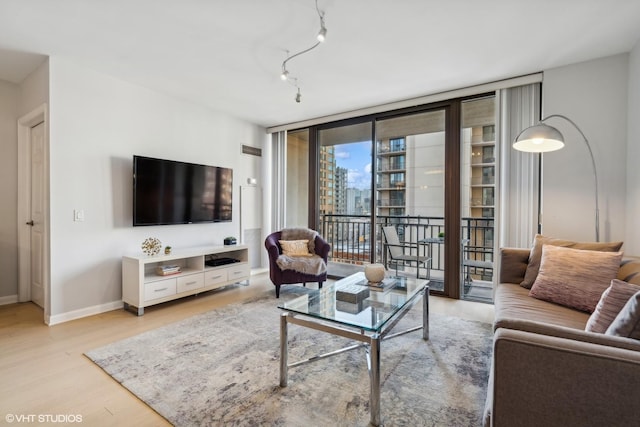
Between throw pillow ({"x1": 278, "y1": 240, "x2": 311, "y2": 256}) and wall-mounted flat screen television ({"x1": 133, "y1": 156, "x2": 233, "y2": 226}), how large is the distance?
40.8 inches

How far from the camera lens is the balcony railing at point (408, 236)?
451 centimetres

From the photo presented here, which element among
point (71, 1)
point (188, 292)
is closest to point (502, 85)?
point (71, 1)

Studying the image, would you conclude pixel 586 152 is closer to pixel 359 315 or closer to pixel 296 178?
pixel 359 315

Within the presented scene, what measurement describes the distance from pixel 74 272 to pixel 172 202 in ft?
3.93

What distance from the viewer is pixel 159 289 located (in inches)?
129

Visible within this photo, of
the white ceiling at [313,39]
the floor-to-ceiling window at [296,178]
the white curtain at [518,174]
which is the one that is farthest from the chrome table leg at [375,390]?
the floor-to-ceiling window at [296,178]

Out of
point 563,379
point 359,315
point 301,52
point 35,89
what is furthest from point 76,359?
point 301,52

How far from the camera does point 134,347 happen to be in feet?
7.87

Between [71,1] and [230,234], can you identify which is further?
[230,234]

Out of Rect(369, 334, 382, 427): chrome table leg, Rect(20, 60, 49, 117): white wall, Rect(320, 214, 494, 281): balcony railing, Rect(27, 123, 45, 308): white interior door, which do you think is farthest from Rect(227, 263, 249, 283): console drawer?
Rect(369, 334, 382, 427): chrome table leg

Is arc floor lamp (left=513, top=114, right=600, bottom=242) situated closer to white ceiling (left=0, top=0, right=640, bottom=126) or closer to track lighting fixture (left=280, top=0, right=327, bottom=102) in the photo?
white ceiling (left=0, top=0, right=640, bottom=126)

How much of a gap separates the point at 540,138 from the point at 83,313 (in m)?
4.57

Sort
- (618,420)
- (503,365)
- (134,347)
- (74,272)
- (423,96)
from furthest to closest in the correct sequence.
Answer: (423,96), (74,272), (134,347), (503,365), (618,420)

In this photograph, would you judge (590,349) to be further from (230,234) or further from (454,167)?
(230,234)
